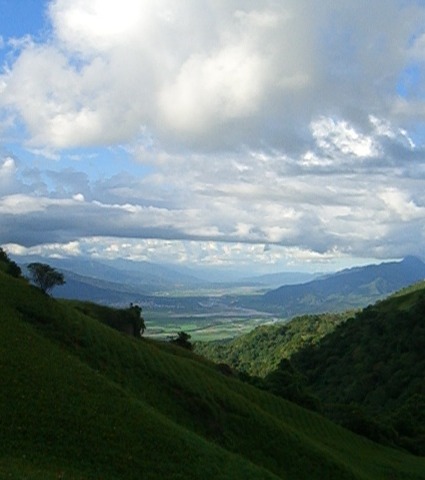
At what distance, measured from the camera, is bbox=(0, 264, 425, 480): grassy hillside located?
31.8m

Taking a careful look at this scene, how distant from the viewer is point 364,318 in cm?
19912

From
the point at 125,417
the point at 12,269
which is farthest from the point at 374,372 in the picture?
the point at 125,417

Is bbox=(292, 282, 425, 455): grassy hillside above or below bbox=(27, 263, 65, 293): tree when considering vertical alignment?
below

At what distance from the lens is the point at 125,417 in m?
→ 36.8

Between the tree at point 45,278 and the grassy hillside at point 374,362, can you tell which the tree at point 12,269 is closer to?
the tree at point 45,278

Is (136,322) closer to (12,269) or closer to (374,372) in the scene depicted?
(12,269)

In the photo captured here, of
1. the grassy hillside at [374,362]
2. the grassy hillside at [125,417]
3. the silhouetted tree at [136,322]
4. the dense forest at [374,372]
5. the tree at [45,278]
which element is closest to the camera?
the grassy hillside at [125,417]

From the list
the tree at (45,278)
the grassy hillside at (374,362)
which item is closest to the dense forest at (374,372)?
the grassy hillside at (374,362)

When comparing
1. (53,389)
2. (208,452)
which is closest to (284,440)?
(208,452)

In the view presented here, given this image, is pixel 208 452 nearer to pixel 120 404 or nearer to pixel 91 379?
pixel 120 404

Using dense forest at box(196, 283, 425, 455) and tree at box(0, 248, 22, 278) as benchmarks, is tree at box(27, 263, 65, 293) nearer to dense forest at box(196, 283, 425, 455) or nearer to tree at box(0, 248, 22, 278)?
tree at box(0, 248, 22, 278)

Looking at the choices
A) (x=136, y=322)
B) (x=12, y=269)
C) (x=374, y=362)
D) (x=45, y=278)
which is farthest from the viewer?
(x=374, y=362)

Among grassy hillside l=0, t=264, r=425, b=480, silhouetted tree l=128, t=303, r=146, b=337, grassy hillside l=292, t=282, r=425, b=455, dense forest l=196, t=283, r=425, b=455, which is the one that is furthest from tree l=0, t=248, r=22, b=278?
grassy hillside l=292, t=282, r=425, b=455

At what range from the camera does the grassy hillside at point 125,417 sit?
104 feet
